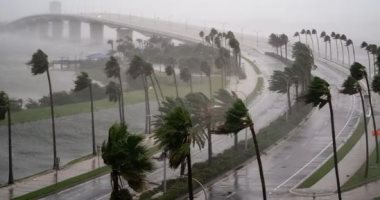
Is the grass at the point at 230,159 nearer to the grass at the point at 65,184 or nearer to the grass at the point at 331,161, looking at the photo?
the grass at the point at 65,184

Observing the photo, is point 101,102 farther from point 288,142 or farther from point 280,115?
point 288,142

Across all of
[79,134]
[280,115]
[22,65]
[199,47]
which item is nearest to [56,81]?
[22,65]

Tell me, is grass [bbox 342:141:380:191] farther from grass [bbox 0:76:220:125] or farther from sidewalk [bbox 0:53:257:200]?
grass [bbox 0:76:220:125]

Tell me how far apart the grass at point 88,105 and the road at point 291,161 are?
36993mm

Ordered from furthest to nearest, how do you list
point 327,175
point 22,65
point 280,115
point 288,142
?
point 22,65 < point 280,115 < point 288,142 < point 327,175

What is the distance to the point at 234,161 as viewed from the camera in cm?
5250

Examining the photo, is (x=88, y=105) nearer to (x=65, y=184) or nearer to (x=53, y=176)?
(x=53, y=176)

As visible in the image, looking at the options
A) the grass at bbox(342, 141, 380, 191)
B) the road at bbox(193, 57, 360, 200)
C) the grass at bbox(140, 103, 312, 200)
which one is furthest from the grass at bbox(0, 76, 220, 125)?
the grass at bbox(342, 141, 380, 191)

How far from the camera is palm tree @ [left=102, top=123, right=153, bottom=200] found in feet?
81.0

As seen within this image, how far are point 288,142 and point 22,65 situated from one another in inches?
4625

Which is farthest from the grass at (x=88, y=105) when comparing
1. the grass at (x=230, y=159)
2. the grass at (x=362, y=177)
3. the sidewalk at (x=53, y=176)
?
the grass at (x=362, y=177)

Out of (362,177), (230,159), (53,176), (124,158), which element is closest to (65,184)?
(53,176)

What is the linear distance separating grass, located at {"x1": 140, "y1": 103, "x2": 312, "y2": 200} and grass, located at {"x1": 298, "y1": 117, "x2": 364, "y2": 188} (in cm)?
713

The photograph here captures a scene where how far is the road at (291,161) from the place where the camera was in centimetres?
4428
